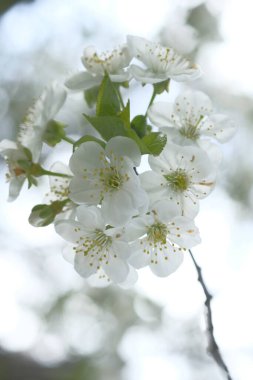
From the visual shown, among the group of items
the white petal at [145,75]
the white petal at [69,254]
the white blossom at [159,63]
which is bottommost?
the white petal at [69,254]

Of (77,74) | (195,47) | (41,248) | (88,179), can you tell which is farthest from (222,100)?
(88,179)

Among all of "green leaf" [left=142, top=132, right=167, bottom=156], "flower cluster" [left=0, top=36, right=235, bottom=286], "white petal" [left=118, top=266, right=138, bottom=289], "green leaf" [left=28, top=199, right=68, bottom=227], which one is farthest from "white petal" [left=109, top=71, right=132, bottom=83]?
"white petal" [left=118, top=266, right=138, bottom=289]

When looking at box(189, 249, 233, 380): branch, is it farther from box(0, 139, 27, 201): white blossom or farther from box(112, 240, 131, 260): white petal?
box(0, 139, 27, 201): white blossom

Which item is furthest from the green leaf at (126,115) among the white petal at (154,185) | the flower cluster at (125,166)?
the white petal at (154,185)

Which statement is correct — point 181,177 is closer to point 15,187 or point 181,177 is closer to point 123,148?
point 123,148

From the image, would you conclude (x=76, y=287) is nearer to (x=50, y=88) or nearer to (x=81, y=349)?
(x=81, y=349)

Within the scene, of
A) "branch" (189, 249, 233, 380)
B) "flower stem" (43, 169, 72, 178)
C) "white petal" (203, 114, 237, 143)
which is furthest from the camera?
"white petal" (203, 114, 237, 143)

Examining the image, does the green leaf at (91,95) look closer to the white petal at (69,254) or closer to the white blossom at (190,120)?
the white blossom at (190,120)
